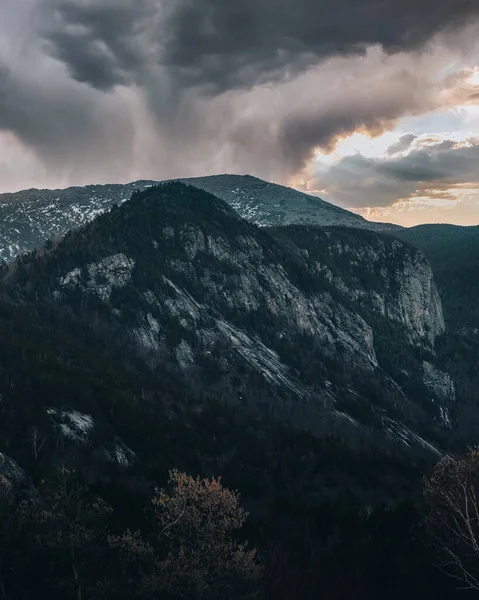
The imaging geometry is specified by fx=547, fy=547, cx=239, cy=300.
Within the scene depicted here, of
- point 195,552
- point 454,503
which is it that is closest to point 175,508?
point 195,552

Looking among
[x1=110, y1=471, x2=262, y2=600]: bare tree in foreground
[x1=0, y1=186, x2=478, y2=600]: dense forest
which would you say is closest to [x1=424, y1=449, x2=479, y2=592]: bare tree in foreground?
[x1=0, y1=186, x2=478, y2=600]: dense forest

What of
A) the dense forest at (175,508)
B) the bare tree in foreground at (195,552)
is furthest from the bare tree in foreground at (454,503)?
the bare tree in foreground at (195,552)

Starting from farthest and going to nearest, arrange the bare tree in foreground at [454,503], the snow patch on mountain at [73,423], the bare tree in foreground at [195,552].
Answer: the snow patch on mountain at [73,423]
the bare tree in foreground at [454,503]
the bare tree in foreground at [195,552]

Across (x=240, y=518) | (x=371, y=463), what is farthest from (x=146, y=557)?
(x=371, y=463)

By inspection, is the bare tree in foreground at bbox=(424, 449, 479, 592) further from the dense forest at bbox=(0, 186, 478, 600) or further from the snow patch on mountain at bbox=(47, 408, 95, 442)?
the snow patch on mountain at bbox=(47, 408, 95, 442)

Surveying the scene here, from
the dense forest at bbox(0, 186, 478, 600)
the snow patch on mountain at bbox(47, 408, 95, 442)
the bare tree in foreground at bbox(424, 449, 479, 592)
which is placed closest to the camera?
the dense forest at bbox(0, 186, 478, 600)

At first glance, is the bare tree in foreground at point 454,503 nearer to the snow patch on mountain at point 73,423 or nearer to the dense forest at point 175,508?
the dense forest at point 175,508

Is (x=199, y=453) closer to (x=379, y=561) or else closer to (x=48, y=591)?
(x=379, y=561)

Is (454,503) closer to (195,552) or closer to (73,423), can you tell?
(195,552)

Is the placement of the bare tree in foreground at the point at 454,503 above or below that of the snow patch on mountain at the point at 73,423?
above

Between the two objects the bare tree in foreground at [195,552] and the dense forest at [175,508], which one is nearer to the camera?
the bare tree in foreground at [195,552]

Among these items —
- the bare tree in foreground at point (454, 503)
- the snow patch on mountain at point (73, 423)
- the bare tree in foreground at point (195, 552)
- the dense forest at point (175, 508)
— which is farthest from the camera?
the snow patch on mountain at point (73, 423)
